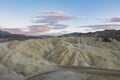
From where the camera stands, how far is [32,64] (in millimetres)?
71562

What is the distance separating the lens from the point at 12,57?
78375 mm

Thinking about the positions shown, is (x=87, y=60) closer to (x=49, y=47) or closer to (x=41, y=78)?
(x=49, y=47)

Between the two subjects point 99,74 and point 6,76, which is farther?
point 6,76

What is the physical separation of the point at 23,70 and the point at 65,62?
1698cm

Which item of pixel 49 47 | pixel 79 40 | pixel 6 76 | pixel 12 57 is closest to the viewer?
pixel 6 76

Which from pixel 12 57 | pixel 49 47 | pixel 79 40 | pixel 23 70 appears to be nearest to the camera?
pixel 23 70

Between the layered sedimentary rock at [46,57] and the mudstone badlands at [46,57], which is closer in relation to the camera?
the mudstone badlands at [46,57]

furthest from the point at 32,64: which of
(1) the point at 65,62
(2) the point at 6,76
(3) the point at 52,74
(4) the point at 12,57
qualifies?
(3) the point at 52,74

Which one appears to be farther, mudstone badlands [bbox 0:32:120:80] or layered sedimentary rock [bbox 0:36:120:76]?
layered sedimentary rock [bbox 0:36:120:76]

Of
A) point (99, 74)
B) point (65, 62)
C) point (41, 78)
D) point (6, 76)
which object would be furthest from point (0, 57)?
point (99, 74)

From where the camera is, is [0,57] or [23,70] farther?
[0,57]

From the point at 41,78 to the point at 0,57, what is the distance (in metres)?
42.0

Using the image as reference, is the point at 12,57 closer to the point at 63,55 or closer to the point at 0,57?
the point at 0,57

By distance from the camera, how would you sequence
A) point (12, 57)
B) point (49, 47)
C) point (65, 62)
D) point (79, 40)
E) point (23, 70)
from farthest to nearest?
1. point (79, 40)
2. point (49, 47)
3. point (65, 62)
4. point (12, 57)
5. point (23, 70)
